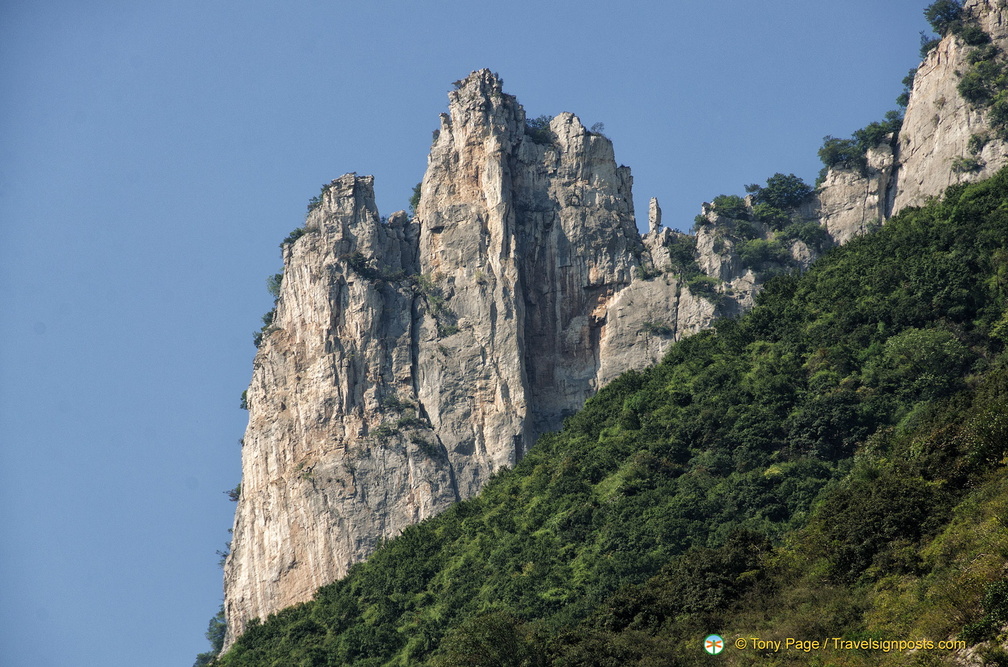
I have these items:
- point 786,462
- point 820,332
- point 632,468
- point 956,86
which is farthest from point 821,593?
point 956,86

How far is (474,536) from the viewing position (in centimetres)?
5856

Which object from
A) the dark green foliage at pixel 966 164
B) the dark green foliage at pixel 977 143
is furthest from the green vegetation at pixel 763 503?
the dark green foliage at pixel 977 143

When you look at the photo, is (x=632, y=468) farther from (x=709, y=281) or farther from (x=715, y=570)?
(x=709, y=281)

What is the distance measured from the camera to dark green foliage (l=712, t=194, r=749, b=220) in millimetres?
103188

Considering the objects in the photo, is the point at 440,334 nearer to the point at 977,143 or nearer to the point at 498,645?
the point at 977,143

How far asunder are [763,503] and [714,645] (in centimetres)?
1534

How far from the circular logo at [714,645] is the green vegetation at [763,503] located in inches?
27.8

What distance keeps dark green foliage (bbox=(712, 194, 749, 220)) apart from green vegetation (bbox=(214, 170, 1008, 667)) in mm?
36541

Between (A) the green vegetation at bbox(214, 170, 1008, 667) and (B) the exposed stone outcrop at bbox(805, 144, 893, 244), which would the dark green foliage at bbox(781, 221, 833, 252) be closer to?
(B) the exposed stone outcrop at bbox(805, 144, 893, 244)

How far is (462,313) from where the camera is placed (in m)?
97.9

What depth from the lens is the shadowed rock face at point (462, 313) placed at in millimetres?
92125

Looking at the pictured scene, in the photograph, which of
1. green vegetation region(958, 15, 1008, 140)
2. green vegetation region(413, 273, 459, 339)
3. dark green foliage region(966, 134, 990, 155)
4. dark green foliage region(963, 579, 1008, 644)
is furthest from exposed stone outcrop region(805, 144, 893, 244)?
dark green foliage region(963, 579, 1008, 644)

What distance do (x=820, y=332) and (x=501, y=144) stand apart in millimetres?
47748

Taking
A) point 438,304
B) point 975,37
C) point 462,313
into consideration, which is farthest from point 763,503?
point 975,37
